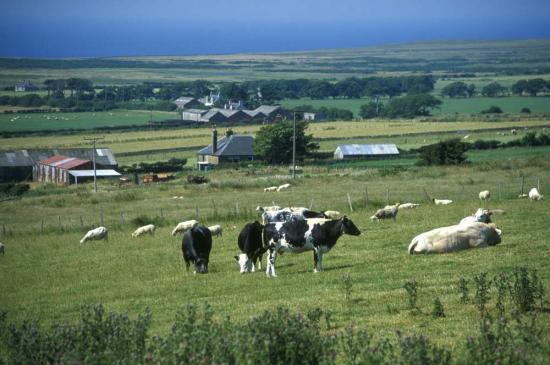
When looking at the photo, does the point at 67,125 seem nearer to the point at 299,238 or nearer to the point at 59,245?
the point at 59,245

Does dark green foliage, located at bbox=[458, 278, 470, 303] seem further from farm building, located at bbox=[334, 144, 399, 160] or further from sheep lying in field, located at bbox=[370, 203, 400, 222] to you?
farm building, located at bbox=[334, 144, 399, 160]

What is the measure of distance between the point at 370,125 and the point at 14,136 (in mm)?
40784

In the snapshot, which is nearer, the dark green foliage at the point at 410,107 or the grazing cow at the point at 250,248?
the grazing cow at the point at 250,248

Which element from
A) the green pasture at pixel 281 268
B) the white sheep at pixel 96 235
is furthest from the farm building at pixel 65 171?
the white sheep at pixel 96 235

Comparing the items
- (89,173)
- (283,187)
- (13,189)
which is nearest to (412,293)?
(283,187)

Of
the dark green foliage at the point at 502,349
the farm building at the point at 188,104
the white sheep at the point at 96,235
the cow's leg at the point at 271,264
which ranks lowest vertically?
the farm building at the point at 188,104

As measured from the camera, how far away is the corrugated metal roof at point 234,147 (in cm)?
8088

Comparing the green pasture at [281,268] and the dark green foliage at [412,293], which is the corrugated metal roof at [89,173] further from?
the dark green foliage at [412,293]

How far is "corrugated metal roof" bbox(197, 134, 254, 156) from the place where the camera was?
80875 millimetres

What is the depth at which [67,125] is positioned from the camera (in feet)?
398

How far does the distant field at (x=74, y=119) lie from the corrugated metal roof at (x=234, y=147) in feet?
132

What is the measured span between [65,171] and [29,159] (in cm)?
873

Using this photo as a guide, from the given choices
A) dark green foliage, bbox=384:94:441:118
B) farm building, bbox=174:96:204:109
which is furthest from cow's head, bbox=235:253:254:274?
farm building, bbox=174:96:204:109

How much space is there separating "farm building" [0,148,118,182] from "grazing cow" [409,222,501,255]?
5370 centimetres
